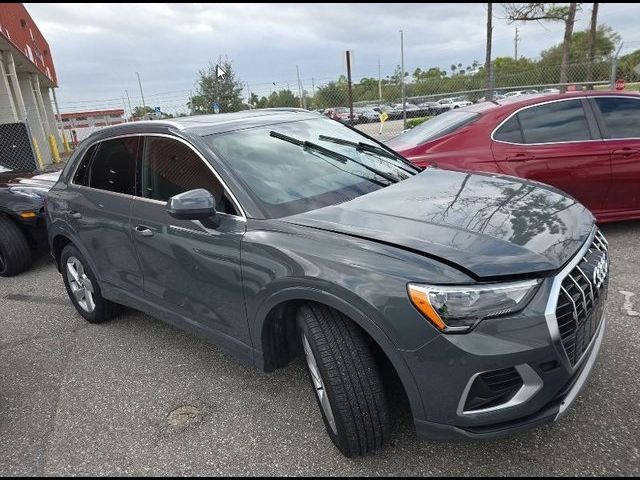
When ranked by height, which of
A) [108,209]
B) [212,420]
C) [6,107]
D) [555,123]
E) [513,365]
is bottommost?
[212,420]

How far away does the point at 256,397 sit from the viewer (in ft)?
9.52

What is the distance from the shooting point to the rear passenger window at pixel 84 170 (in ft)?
12.8

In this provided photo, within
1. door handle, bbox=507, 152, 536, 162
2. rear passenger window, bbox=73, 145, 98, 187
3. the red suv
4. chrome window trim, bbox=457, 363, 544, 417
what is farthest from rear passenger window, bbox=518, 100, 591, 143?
rear passenger window, bbox=73, 145, 98, 187

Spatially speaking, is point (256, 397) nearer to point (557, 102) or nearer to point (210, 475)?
point (210, 475)

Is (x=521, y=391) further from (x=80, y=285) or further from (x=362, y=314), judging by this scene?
(x=80, y=285)

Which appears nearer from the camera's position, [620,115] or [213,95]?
[620,115]

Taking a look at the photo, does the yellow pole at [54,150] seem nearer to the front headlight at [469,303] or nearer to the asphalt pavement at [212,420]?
the asphalt pavement at [212,420]

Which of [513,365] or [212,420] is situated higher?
[513,365]

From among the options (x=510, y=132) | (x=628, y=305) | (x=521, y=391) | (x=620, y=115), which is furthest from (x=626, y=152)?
(x=521, y=391)

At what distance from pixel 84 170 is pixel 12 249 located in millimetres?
2498

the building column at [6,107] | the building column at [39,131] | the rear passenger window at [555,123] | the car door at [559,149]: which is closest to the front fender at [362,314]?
the car door at [559,149]

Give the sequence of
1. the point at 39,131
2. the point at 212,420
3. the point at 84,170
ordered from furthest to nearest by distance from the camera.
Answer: the point at 39,131 → the point at 84,170 → the point at 212,420

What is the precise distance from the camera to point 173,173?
3.06m

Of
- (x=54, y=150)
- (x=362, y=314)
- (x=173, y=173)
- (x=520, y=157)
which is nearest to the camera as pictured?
(x=362, y=314)
